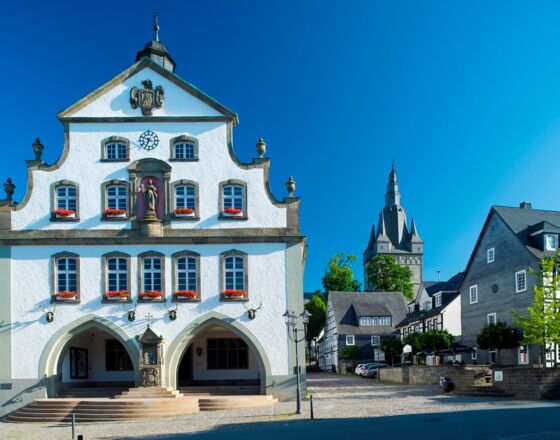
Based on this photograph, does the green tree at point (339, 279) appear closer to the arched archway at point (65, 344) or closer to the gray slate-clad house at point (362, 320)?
the gray slate-clad house at point (362, 320)

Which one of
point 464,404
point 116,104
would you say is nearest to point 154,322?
point 116,104

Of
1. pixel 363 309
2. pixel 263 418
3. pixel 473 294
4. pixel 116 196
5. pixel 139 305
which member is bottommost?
pixel 263 418

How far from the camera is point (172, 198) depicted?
2684cm

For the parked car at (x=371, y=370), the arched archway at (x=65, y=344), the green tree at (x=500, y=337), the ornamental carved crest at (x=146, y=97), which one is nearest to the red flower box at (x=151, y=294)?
the arched archway at (x=65, y=344)

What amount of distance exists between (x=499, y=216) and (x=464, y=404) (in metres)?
19.0

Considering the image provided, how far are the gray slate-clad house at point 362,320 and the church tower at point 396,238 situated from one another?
51.6 metres

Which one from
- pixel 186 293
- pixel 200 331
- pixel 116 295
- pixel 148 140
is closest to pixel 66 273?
pixel 116 295

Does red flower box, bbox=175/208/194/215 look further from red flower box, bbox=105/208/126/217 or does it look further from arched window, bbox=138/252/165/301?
red flower box, bbox=105/208/126/217

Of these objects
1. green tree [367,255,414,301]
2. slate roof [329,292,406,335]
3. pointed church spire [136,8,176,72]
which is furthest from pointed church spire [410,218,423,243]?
pointed church spire [136,8,176,72]

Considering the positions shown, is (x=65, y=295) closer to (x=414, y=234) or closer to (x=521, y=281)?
(x=521, y=281)

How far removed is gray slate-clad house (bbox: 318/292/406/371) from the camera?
64375mm

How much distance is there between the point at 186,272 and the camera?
26344 millimetres

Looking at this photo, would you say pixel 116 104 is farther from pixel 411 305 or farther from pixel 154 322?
pixel 411 305

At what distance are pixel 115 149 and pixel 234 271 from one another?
7298mm
